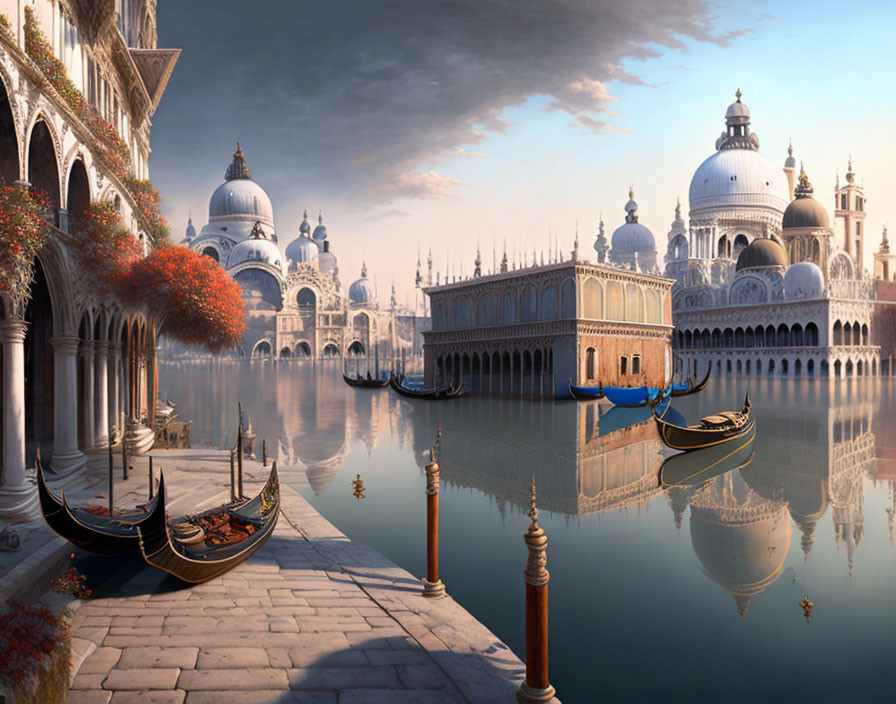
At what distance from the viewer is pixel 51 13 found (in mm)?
10242

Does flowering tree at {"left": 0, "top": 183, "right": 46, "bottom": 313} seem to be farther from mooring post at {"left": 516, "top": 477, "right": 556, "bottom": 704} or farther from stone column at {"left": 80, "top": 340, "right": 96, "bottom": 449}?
mooring post at {"left": 516, "top": 477, "right": 556, "bottom": 704}

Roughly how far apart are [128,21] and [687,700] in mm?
19777

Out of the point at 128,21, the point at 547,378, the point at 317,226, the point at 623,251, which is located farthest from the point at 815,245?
the point at 317,226

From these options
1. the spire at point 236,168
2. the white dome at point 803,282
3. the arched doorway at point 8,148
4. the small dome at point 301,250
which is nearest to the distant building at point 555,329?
the white dome at point 803,282

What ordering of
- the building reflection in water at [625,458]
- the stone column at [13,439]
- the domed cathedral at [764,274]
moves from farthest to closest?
1. the domed cathedral at [764,274]
2. the building reflection in water at [625,458]
3. the stone column at [13,439]

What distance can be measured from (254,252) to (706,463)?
65.7 m

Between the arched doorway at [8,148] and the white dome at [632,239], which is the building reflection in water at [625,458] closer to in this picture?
the arched doorway at [8,148]

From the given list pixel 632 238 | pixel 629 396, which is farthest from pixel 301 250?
pixel 629 396

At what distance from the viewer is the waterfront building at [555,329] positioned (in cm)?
3117

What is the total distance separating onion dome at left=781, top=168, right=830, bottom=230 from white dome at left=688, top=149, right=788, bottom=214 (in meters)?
4.18

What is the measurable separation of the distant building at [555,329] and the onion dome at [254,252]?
39585mm

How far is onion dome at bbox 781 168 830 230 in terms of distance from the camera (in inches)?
2057

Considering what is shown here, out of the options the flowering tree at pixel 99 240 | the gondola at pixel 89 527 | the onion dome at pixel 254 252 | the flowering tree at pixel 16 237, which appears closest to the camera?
the gondola at pixel 89 527

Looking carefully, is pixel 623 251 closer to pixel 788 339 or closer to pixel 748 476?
pixel 788 339
